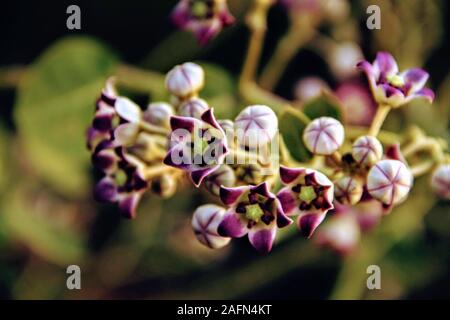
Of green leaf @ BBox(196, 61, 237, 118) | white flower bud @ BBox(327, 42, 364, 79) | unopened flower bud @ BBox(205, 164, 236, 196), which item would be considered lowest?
unopened flower bud @ BBox(205, 164, 236, 196)

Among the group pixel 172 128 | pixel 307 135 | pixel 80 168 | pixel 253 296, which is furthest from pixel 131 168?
pixel 253 296

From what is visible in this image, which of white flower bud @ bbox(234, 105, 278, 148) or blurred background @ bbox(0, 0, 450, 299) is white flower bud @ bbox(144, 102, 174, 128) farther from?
blurred background @ bbox(0, 0, 450, 299)

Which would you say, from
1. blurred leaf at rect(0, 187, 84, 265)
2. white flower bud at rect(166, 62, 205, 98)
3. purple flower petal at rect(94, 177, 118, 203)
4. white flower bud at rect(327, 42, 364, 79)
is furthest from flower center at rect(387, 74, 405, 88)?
blurred leaf at rect(0, 187, 84, 265)

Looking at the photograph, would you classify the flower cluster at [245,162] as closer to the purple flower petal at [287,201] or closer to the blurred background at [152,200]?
the purple flower petal at [287,201]

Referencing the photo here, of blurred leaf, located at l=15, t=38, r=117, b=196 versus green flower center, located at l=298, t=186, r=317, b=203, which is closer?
green flower center, located at l=298, t=186, r=317, b=203

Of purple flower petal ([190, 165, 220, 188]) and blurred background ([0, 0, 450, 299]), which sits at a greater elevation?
blurred background ([0, 0, 450, 299])

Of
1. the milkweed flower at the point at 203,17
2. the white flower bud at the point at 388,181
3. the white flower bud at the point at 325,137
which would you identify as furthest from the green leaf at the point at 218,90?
the white flower bud at the point at 388,181
